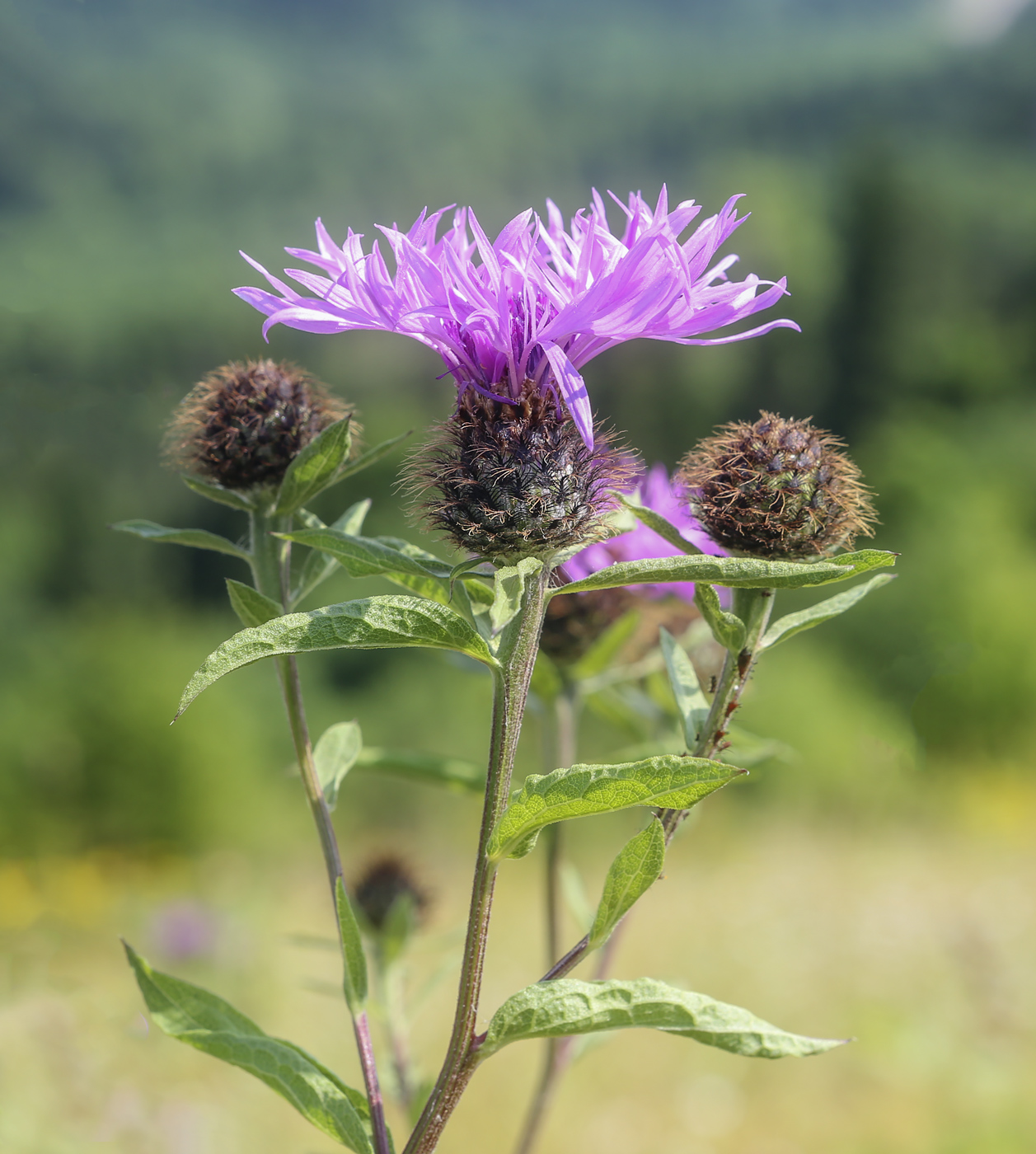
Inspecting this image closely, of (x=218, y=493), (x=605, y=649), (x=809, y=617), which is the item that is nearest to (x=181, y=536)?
(x=218, y=493)

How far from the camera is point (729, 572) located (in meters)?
0.78

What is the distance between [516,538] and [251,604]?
28 centimetres

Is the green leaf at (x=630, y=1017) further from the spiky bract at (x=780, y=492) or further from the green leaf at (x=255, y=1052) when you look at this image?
the spiky bract at (x=780, y=492)

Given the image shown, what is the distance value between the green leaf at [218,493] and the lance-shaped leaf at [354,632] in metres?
0.31

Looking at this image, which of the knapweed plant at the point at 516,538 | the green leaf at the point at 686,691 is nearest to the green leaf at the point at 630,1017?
the knapweed plant at the point at 516,538

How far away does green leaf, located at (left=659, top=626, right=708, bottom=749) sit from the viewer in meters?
0.95

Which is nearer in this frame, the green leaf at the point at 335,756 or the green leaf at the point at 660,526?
the green leaf at the point at 660,526

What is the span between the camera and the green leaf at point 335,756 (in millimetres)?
1039

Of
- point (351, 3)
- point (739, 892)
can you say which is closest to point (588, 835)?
point (739, 892)

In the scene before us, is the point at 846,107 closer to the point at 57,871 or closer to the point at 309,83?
the point at 309,83

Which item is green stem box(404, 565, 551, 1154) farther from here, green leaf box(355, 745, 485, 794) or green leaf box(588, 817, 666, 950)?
green leaf box(355, 745, 485, 794)

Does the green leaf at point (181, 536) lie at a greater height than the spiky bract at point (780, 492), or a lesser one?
lesser

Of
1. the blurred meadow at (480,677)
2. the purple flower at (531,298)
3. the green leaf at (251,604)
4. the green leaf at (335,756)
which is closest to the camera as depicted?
the purple flower at (531,298)

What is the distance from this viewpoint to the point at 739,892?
807 centimetres
